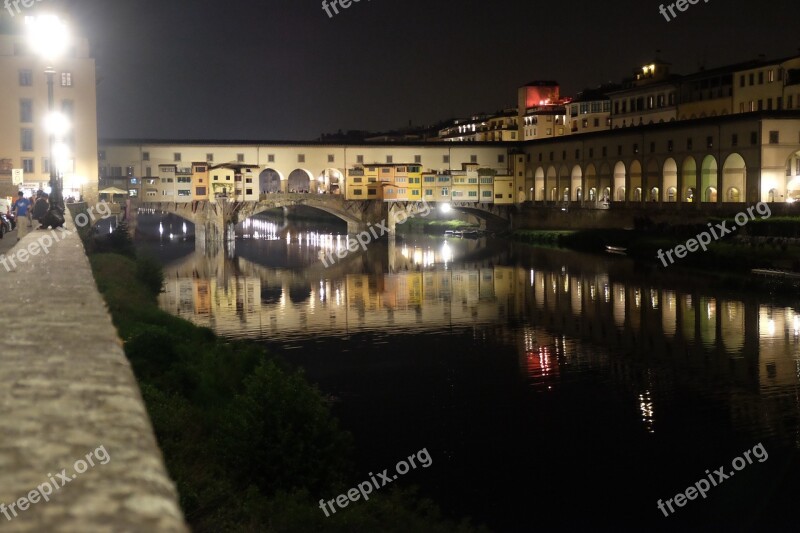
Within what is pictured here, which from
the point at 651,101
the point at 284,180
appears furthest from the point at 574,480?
the point at 651,101

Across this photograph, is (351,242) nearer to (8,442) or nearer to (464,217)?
(464,217)

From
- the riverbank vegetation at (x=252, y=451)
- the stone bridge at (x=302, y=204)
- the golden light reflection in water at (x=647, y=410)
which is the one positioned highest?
the stone bridge at (x=302, y=204)

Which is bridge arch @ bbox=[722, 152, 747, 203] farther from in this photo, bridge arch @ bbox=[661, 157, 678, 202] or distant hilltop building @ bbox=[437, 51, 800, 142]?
distant hilltop building @ bbox=[437, 51, 800, 142]

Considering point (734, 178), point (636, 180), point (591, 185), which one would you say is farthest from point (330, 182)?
point (734, 178)

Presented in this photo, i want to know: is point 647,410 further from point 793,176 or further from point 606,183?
point 606,183

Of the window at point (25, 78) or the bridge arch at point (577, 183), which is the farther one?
the bridge arch at point (577, 183)

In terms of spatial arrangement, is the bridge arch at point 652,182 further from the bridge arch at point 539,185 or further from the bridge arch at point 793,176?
the bridge arch at point 539,185

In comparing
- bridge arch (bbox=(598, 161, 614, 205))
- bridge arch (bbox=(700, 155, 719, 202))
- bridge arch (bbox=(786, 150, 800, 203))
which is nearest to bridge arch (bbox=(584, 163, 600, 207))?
bridge arch (bbox=(598, 161, 614, 205))

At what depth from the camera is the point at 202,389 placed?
12.5 m

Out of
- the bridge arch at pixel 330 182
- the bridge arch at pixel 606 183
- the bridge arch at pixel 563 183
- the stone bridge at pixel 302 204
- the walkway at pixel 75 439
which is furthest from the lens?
the bridge arch at pixel 330 182

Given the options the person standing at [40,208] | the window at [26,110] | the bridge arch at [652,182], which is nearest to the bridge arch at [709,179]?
the bridge arch at [652,182]

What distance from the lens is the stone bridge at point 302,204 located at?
52.8 metres

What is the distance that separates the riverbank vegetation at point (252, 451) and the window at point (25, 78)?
2712 cm

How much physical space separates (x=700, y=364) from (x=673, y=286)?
1142cm
